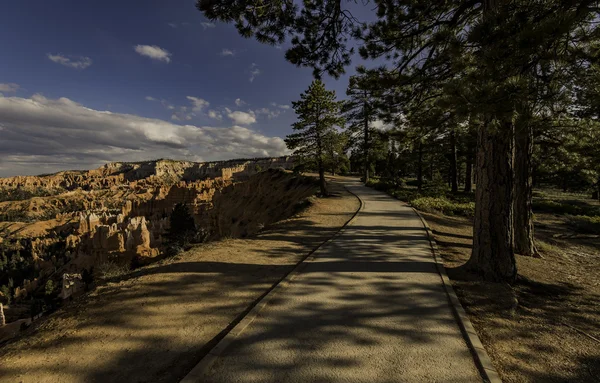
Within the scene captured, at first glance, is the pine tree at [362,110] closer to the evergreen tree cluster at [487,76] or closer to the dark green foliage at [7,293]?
the evergreen tree cluster at [487,76]

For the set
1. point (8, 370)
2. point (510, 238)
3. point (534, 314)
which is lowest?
point (534, 314)

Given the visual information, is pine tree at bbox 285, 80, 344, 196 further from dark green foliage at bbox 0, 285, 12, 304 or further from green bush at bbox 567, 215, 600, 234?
dark green foliage at bbox 0, 285, 12, 304

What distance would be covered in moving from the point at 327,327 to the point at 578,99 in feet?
20.2

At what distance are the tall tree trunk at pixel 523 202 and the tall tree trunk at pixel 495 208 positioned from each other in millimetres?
3077

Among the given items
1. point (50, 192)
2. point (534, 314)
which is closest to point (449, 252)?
point (534, 314)

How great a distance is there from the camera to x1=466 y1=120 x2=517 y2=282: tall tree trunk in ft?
17.8

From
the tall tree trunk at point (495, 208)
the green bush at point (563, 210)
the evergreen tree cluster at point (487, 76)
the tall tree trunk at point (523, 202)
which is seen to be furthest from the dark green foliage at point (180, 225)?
the green bush at point (563, 210)

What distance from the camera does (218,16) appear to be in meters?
5.59

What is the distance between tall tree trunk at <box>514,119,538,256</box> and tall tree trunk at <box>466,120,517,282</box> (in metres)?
3.08

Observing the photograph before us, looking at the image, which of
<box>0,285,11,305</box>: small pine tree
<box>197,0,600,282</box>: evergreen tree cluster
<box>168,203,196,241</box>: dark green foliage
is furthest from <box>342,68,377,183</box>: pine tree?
<box>0,285,11,305</box>: small pine tree

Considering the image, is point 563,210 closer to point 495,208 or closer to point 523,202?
point 523,202

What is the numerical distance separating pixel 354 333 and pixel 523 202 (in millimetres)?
7837

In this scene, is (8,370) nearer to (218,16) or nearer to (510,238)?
(218,16)

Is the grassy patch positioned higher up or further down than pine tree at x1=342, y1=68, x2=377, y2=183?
further down
